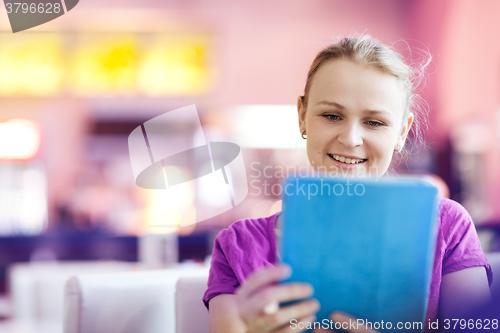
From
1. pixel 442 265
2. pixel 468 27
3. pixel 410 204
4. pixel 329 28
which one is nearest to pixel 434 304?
pixel 442 265

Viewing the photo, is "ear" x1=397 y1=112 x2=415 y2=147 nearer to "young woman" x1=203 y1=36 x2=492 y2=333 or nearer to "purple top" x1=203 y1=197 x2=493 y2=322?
"young woman" x1=203 y1=36 x2=492 y2=333

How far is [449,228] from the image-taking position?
722mm

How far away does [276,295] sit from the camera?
51cm

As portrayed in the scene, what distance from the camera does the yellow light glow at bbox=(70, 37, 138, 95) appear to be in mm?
4121

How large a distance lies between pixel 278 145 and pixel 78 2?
2.04 meters

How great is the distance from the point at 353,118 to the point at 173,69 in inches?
144

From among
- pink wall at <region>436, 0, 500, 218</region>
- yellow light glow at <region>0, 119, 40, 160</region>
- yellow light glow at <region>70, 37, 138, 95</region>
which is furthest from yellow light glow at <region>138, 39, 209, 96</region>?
pink wall at <region>436, 0, 500, 218</region>

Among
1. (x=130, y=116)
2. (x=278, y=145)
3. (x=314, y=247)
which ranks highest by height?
(x=314, y=247)

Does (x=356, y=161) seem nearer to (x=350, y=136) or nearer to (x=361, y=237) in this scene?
(x=350, y=136)

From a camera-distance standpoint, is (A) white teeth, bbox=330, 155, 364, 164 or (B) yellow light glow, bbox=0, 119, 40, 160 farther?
(B) yellow light glow, bbox=0, 119, 40, 160

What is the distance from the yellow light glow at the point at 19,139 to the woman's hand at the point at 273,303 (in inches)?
147

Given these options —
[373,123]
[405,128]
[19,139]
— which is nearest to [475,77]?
[405,128]

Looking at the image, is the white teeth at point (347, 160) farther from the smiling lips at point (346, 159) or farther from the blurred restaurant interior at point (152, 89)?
the blurred restaurant interior at point (152, 89)

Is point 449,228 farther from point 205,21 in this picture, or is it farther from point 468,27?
point 205,21
